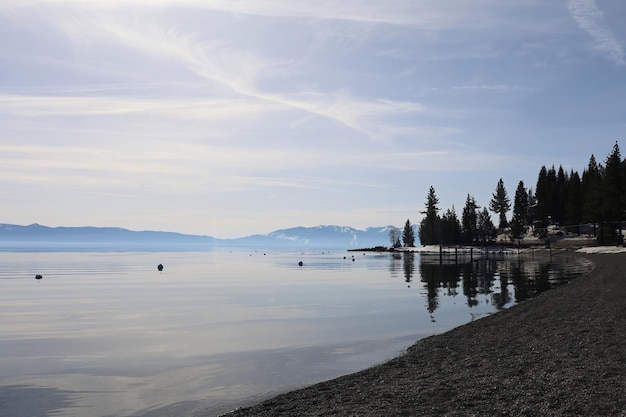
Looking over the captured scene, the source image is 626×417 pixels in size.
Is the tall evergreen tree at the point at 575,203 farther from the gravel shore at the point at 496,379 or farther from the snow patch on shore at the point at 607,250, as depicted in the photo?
the gravel shore at the point at 496,379

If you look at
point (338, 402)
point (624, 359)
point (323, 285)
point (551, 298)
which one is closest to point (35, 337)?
point (338, 402)

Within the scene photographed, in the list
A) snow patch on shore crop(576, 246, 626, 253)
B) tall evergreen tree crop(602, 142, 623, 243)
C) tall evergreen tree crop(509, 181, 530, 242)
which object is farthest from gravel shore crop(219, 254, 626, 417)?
tall evergreen tree crop(509, 181, 530, 242)

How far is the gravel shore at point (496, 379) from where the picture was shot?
11.6 metres

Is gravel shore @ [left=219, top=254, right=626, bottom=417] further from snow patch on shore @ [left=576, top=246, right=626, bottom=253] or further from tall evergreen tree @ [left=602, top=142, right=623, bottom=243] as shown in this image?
tall evergreen tree @ [left=602, top=142, right=623, bottom=243]

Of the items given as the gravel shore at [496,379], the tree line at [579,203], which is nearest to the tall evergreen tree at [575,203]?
the tree line at [579,203]

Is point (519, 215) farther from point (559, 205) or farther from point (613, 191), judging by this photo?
point (613, 191)

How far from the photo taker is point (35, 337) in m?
29.0

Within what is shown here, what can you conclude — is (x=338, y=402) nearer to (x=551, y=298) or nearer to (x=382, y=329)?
(x=382, y=329)

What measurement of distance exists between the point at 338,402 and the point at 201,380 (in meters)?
7.01

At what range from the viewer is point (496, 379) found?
1413 cm

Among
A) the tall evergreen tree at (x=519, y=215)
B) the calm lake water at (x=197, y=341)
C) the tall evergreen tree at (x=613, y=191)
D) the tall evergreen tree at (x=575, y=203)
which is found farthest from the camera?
the tall evergreen tree at (x=519, y=215)

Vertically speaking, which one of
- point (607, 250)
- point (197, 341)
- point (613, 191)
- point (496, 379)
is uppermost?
point (613, 191)

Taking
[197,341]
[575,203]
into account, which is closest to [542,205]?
[575,203]

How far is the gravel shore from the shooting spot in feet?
38.1
